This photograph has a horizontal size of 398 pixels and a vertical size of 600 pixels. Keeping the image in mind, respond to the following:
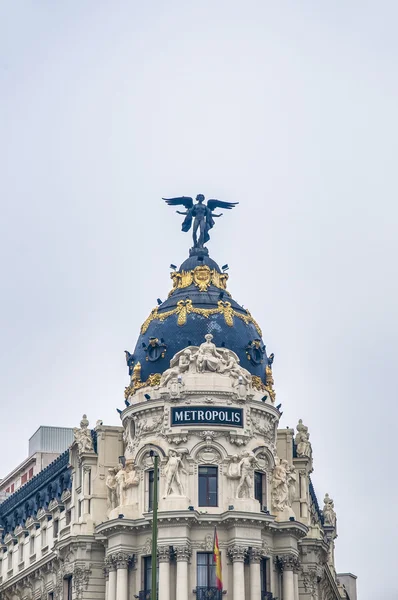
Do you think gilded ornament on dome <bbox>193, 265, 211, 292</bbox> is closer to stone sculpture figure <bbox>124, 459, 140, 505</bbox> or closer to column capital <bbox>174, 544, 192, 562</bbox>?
stone sculpture figure <bbox>124, 459, 140, 505</bbox>

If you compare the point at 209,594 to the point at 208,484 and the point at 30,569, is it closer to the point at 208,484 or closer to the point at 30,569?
the point at 208,484

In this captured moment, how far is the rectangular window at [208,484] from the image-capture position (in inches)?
3524

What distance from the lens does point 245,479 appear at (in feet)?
292

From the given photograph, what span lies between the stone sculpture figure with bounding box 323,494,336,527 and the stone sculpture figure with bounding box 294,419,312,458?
2068 centimetres

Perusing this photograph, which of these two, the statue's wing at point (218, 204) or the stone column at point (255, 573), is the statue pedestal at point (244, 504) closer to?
the stone column at point (255, 573)

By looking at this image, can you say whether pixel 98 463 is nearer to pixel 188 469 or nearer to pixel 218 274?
pixel 188 469

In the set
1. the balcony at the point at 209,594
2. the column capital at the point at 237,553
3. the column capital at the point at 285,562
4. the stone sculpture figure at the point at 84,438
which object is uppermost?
the stone sculpture figure at the point at 84,438

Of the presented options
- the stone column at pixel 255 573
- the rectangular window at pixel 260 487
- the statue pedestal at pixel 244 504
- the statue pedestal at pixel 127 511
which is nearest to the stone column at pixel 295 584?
the stone column at pixel 255 573

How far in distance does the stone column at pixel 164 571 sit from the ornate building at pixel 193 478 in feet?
0.29

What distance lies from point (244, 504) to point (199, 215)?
23358 millimetres

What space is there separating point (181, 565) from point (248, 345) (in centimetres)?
1660

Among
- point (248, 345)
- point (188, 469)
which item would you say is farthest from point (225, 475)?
point (248, 345)

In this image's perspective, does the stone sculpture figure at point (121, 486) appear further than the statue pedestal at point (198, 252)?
No

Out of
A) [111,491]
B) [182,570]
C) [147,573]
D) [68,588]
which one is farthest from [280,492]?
[68,588]
